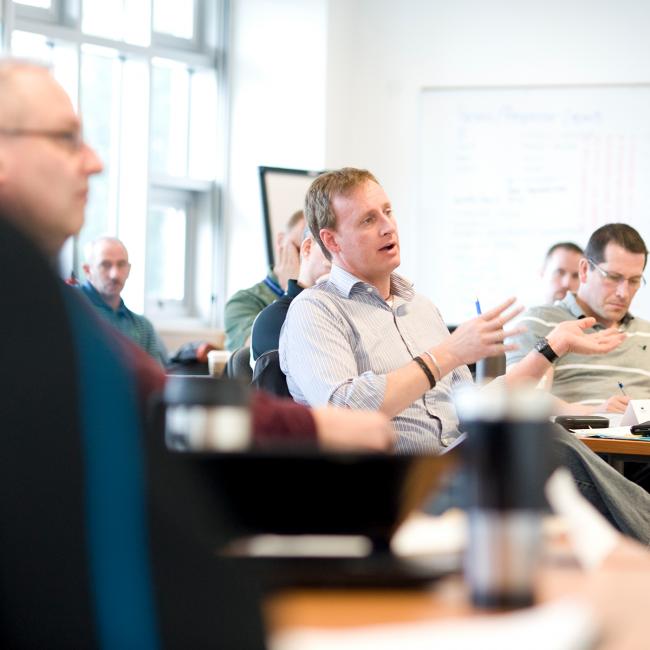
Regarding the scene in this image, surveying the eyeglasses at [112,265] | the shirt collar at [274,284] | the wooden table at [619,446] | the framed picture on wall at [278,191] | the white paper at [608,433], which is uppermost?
the framed picture on wall at [278,191]

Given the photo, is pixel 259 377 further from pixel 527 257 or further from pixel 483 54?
pixel 483 54

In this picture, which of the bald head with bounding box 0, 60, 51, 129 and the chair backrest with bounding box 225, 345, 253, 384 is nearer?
the bald head with bounding box 0, 60, 51, 129

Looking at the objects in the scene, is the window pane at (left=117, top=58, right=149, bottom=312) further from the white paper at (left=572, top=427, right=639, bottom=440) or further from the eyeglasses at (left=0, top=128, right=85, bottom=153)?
the eyeglasses at (left=0, top=128, right=85, bottom=153)

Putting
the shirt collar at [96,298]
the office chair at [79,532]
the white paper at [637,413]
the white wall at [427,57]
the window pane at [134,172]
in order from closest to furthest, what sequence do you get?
the office chair at [79,532]
the white paper at [637,413]
the shirt collar at [96,298]
the window pane at [134,172]
the white wall at [427,57]

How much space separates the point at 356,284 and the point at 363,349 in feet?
0.64

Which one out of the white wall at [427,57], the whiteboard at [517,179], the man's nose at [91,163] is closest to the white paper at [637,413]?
the man's nose at [91,163]

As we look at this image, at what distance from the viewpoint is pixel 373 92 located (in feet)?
22.5

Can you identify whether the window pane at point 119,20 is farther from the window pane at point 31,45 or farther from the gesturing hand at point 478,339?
the gesturing hand at point 478,339

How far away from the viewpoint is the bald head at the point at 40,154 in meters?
0.92

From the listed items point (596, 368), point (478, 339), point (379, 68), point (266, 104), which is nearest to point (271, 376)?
point (478, 339)

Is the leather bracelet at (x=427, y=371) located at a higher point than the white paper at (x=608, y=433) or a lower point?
higher

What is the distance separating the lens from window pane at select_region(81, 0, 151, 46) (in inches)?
246

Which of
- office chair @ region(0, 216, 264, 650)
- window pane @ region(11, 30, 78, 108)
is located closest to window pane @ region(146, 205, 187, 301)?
window pane @ region(11, 30, 78, 108)

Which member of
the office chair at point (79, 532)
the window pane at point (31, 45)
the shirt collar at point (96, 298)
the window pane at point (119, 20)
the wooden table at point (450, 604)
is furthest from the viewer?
the window pane at point (119, 20)
